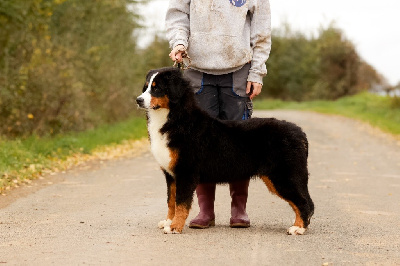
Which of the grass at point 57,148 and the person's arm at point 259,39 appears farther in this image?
the grass at point 57,148

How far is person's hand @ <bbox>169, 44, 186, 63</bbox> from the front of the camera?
21.0 ft

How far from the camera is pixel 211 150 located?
6.05m

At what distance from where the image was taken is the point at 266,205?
26.3 ft

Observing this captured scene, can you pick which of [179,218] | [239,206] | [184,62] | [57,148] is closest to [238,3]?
[184,62]

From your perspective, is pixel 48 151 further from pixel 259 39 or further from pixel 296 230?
pixel 296 230

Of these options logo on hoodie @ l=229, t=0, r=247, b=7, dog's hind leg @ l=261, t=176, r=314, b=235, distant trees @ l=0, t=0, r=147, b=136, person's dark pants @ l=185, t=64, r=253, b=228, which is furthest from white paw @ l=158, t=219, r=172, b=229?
distant trees @ l=0, t=0, r=147, b=136

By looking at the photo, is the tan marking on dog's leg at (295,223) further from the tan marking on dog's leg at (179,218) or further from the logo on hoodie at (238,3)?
the logo on hoodie at (238,3)

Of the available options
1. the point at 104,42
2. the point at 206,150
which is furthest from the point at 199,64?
the point at 104,42

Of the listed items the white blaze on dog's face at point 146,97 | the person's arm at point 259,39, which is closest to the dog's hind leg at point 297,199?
the person's arm at point 259,39

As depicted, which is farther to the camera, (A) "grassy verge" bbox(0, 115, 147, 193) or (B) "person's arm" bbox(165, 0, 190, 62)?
(A) "grassy verge" bbox(0, 115, 147, 193)

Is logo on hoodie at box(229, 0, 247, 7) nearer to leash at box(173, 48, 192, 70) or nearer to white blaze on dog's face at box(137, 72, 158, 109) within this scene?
leash at box(173, 48, 192, 70)

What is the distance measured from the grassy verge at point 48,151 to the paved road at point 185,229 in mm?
420

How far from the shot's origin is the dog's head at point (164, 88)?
19.0 ft

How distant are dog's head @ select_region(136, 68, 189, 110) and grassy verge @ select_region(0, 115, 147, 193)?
4.11m
